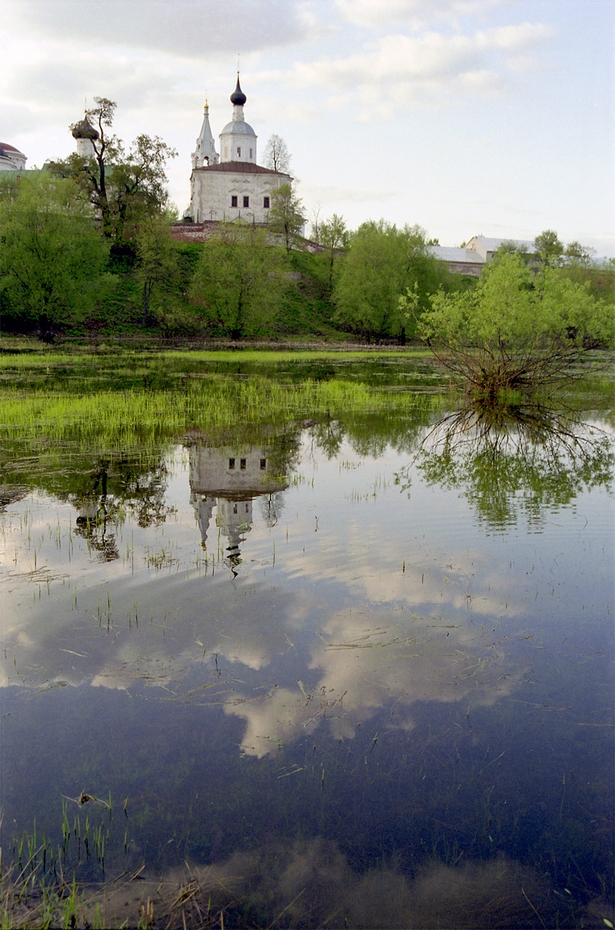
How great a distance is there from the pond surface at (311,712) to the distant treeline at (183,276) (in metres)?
34.5

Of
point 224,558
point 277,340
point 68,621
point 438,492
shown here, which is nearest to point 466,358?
point 438,492

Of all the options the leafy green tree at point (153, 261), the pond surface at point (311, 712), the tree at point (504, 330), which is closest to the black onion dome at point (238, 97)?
the leafy green tree at point (153, 261)

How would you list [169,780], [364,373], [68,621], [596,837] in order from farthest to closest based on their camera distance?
[364,373]
[68,621]
[169,780]
[596,837]

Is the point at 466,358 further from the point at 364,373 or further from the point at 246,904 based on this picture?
the point at 246,904

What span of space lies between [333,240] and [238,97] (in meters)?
26.2

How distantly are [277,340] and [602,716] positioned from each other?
2134 inches

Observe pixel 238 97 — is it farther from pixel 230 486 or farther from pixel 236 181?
pixel 230 486

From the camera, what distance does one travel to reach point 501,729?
462cm

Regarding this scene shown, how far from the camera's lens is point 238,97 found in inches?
3278

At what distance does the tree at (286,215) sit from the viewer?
244 feet

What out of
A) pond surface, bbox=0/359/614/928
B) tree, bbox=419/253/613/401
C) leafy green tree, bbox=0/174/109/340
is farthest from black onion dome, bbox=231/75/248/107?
pond surface, bbox=0/359/614/928

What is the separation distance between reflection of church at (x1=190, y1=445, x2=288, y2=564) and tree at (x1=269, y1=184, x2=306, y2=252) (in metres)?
64.7

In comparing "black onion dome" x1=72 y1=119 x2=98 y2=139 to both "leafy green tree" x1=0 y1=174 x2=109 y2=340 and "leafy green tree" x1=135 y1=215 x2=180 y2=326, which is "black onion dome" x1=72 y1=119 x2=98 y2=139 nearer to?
"leafy green tree" x1=135 y1=215 x2=180 y2=326

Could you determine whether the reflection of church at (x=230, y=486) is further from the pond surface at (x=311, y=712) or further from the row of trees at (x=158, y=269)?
the row of trees at (x=158, y=269)
